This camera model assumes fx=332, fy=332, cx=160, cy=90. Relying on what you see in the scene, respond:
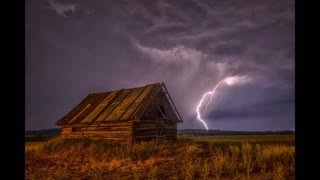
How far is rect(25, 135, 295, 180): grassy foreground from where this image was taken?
1275 cm

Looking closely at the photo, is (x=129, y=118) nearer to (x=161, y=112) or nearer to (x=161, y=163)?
(x=161, y=112)

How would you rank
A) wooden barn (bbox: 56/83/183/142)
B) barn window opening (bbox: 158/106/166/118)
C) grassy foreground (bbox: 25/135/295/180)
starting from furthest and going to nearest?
barn window opening (bbox: 158/106/166/118) < wooden barn (bbox: 56/83/183/142) < grassy foreground (bbox: 25/135/295/180)

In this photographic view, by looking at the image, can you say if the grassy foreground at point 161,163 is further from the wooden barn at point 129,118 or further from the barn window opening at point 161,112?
the barn window opening at point 161,112

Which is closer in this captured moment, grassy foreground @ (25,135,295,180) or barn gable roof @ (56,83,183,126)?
grassy foreground @ (25,135,295,180)

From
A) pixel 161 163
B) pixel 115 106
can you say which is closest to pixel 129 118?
pixel 115 106

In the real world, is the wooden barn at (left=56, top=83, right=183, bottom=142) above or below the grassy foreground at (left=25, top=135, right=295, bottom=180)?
above

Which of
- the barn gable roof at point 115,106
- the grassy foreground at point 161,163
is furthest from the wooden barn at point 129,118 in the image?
the grassy foreground at point 161,163

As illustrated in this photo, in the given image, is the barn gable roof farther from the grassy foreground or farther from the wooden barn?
the grassy foreground

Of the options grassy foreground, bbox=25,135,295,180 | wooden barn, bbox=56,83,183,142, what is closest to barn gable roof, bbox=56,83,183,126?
wooden barn, bbox=56,83,183,142

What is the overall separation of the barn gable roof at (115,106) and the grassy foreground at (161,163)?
2737 mm

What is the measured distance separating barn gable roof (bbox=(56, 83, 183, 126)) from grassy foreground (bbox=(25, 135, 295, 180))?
2737mm
